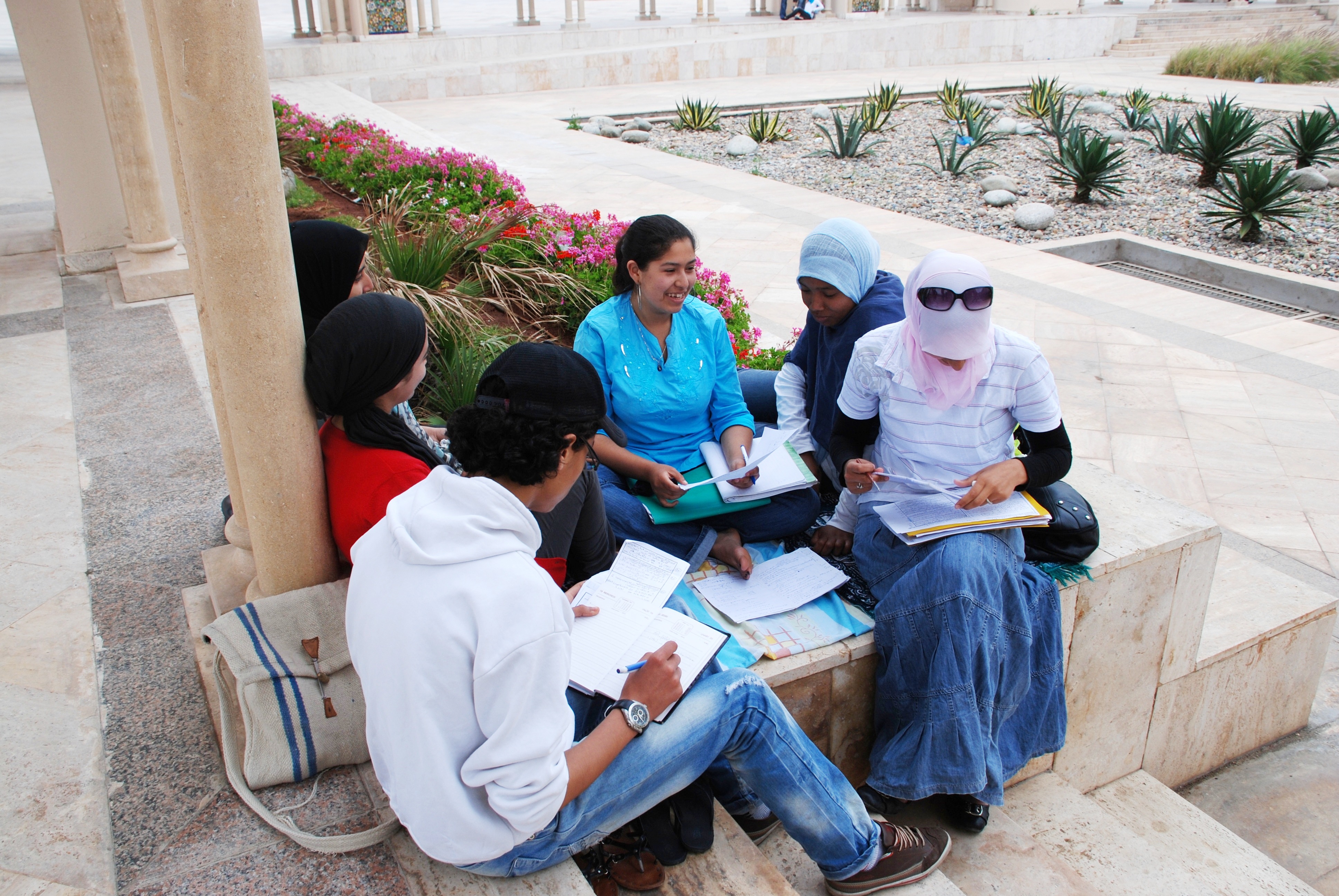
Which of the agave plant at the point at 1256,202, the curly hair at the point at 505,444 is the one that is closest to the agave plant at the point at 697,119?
the agave plant at the point at 1256,202

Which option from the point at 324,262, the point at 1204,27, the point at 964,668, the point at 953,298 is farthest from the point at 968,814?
the point at 1204,27

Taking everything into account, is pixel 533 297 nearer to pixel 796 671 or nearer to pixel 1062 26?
pixel 796 671

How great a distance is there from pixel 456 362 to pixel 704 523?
5.06 feet

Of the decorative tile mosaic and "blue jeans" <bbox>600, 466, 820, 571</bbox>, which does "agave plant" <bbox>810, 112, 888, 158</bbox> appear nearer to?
the decorative tile mosaic

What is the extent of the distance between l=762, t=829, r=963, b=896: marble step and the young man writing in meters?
0.59

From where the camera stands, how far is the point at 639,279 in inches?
121

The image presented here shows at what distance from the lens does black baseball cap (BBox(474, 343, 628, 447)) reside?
1.68 m

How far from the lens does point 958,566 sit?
7.80 feet

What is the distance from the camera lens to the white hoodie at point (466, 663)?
1.43m

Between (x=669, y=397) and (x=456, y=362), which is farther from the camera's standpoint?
(x=456, y=362)

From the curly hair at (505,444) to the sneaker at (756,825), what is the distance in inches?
44.4

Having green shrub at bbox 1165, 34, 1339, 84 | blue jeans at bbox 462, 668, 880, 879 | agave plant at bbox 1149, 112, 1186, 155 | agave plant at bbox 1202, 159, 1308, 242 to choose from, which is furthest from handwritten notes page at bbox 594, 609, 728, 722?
green shrub at bbox 1165, 34, 1339, 84

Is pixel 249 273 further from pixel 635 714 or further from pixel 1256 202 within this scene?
pixel 1256 202

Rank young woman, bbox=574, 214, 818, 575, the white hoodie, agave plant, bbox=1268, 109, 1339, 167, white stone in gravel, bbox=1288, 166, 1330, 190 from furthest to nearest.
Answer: agave plant, bbox=1268, 109, 1339, 167 < white stone in gravel, bbox=1288, 166, 1330, 190 < young woman, bbox=574, 214, 818, 575 < the white hoodie
